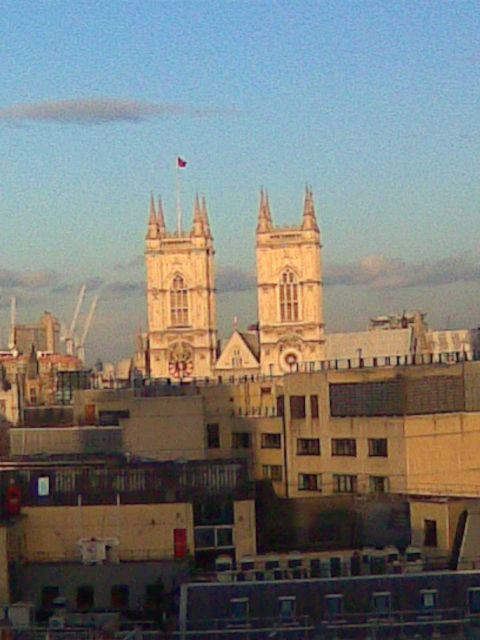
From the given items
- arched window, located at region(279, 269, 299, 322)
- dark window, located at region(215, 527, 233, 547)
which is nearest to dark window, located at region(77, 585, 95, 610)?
dark window, located at region(215, 527, 233, 547)

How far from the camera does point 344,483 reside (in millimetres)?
56688

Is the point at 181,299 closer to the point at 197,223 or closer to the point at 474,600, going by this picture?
the point at 197,223

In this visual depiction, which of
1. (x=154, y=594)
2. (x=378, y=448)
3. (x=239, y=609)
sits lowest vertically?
(x=239, y=609)

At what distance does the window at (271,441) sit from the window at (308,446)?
8.16 feet

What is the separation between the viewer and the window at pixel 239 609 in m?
33.5

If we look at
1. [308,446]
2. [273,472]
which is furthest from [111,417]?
[308,446]

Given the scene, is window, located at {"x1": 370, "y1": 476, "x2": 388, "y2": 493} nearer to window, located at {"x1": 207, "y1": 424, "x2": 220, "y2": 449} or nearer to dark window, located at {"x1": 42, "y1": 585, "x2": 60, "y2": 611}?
window, located at {"x1": 207, "y1": 424, "x2": 220, "y2": 449}

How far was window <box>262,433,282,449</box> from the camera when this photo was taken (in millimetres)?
62906

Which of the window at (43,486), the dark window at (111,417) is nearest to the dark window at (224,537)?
the window at (43,486)

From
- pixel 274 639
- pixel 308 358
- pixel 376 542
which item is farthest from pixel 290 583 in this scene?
pixel 308 358

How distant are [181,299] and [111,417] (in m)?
88.7

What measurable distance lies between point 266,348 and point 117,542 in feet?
372

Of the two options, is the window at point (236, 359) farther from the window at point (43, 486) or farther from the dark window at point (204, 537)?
the dark window at point (204, 537)

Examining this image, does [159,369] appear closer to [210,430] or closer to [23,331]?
[23,331]
